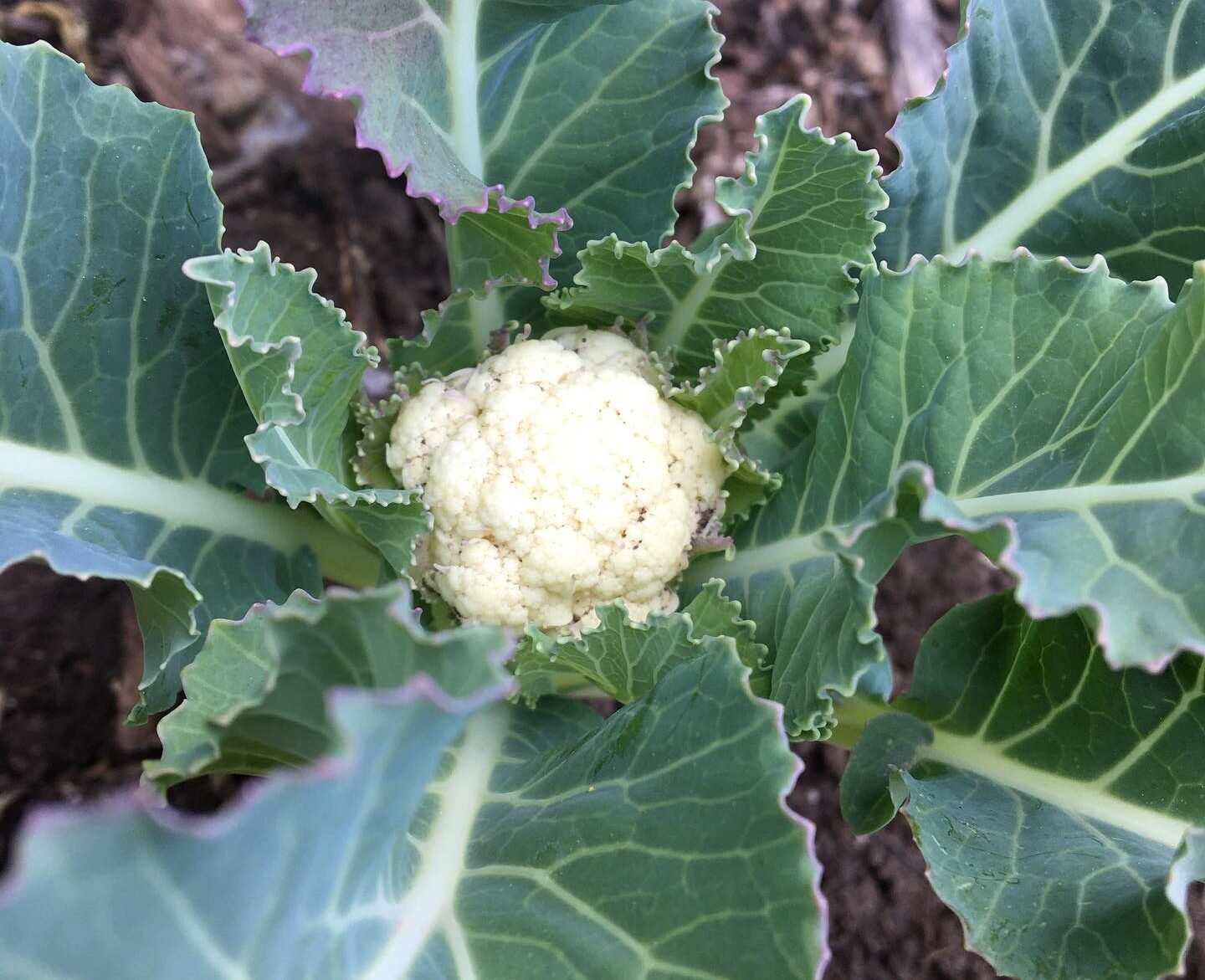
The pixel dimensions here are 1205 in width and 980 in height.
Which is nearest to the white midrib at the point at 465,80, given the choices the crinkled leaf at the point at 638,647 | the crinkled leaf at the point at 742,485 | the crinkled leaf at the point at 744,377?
the crinkled leaf at the point at 744,377

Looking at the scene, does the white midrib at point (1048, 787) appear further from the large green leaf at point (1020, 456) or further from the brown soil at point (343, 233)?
the brown soil at point (343, 233)

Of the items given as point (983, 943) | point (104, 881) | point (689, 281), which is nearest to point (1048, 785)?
point (983, 943)

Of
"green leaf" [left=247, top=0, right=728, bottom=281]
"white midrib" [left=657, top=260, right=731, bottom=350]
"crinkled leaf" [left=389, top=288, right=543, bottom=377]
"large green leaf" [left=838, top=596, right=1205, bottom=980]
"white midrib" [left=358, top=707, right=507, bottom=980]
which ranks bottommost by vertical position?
"white midrib" [left=358, top=707, right=507, bottom=980]

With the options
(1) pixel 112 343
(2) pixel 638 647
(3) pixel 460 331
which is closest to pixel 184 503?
(1) pixel 112 343

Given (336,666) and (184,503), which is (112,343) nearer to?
(184,503)

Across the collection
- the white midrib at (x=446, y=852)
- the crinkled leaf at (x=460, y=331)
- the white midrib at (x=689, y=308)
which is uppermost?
the white midrib at (x=689, y=308)

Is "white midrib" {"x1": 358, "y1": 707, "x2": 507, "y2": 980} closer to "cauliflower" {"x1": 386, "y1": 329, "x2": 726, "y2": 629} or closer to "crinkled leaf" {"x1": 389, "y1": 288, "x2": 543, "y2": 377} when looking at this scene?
"cauliflower" {"x1": 386, "y1": 329, "x2": 726, "y2": 629}

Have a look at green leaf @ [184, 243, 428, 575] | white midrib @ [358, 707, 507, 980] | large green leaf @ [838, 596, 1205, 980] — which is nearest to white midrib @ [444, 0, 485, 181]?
green leaf @ [184, 243, 428, 575]
